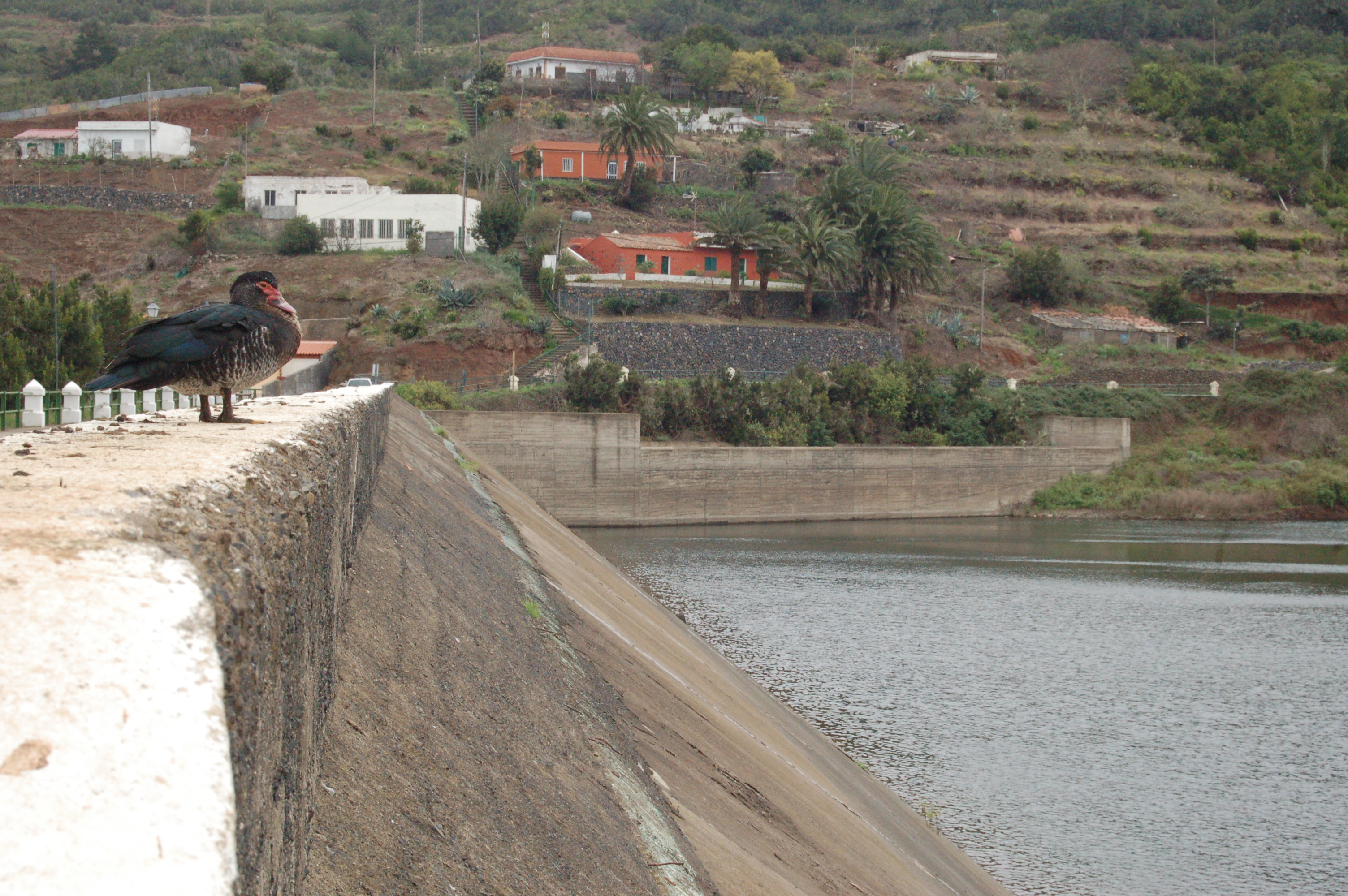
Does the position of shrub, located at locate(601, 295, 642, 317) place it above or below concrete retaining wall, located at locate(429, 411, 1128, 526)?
above

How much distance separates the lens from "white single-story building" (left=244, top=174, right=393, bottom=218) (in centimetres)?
7088

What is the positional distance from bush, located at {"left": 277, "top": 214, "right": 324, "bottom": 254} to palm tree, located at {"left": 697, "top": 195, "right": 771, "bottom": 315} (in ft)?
68.2

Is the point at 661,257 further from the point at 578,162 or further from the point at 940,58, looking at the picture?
the point at 940,58

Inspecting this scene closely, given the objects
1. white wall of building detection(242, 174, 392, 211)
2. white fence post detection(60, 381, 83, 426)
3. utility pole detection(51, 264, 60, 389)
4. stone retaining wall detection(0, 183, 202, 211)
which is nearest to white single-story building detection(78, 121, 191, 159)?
stone retaining wall detection(0, 183, 202, 211)

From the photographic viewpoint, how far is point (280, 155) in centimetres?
8456

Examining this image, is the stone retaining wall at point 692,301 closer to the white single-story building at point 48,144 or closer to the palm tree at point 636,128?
the palm tree at point 636,128

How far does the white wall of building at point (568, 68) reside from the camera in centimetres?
11650

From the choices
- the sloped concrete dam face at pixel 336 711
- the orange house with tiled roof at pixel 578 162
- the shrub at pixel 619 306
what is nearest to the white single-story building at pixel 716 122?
the orange house with tiled roof at pixel 578 162

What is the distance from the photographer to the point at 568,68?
384 ft

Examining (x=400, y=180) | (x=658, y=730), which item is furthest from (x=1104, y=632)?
(x=400, y=180)

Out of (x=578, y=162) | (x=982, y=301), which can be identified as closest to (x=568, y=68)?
(x=578, y=162)

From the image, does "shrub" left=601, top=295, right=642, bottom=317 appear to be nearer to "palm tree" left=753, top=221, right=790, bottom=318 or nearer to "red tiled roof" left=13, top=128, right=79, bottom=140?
"palm tree" left=753, top=221, right=790, bottom=318

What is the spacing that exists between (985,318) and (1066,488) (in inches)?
800

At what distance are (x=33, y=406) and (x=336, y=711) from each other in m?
13.1
